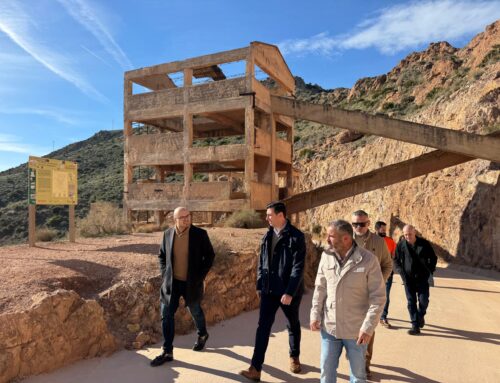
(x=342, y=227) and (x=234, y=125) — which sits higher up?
(x=234, y=125)

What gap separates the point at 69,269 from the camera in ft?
23.1

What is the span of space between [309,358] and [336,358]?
212 cm

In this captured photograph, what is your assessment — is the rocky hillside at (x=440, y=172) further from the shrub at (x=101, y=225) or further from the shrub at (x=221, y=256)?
the shrub at (x=101, y=225)

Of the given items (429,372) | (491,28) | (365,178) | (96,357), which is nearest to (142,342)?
(96,357)

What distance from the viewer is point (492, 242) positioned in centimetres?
1617

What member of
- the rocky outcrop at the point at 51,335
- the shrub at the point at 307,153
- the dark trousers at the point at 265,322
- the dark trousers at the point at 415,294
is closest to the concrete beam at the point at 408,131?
the dark trousers at the point at 415,294

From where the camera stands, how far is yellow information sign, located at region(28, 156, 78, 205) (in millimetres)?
10273

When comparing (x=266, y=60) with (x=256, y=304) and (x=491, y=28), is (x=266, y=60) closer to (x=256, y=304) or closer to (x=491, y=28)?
(x=256, y=304)

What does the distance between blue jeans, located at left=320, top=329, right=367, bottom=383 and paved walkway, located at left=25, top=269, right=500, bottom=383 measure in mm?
1358

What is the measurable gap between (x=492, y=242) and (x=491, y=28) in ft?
104

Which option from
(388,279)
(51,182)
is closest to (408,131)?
(388,279)

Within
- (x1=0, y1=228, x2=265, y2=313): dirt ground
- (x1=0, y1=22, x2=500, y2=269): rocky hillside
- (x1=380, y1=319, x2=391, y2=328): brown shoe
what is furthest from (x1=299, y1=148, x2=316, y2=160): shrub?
(x1=380, y1=319, x2=391, y2=328): brown shoe

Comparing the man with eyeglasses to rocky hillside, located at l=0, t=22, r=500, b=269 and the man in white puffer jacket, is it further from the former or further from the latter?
rocky hillside, located at l=0, t=22, r=500, b=269

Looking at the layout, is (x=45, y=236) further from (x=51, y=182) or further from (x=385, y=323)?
(x=385, y=323)
